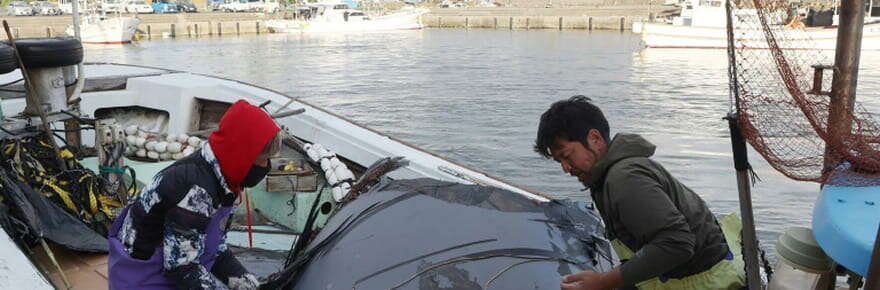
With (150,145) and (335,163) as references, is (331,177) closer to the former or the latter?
(335,163)

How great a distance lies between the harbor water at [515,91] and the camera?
10.9m

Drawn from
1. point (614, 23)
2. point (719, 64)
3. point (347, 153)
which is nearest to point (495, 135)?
point (347, 153)

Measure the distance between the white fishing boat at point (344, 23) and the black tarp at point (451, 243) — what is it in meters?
49.4

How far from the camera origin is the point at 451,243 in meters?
2.75

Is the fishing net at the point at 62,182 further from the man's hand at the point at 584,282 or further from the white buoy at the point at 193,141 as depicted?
the man's hand at the point at 584,282

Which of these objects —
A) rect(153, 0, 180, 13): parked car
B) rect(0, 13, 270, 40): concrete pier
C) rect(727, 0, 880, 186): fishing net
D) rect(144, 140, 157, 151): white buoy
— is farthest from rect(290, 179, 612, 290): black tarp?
rect(153, 0, 180, 13): parked car

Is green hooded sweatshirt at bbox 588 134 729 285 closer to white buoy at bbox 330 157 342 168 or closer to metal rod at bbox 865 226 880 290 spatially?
metal rod at bbox 865 226 880 290

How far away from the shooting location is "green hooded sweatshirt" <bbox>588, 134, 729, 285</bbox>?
2008 mm

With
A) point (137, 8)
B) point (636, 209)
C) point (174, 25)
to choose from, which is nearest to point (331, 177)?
point (636, 209)

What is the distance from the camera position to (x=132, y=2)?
184 ft

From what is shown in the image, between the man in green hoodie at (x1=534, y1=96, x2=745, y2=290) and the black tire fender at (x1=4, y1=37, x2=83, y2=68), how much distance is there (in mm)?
4293

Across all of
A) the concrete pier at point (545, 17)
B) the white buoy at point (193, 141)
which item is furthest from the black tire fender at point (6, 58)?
the concrete pier at point (545, 17)

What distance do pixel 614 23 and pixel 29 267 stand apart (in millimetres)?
48637

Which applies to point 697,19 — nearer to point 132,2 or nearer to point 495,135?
point 495,135
